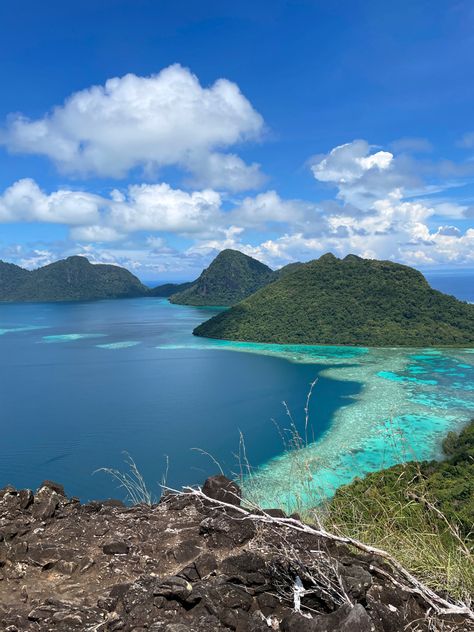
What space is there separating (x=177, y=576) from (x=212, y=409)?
46995 mm

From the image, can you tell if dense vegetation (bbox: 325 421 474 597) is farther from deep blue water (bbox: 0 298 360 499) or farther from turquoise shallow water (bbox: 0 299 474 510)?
deep blue water (bbox: 0 298 360 499)

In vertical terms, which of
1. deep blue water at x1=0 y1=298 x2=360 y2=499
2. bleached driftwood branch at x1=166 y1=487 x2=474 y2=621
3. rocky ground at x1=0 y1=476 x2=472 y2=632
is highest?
bleached driftwood branch at x1=166 y1=487 x2=474 y2=621

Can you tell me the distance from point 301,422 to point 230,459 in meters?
11.4

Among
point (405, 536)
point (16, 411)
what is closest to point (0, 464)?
point (16, 411)

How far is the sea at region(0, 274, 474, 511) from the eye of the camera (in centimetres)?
3312

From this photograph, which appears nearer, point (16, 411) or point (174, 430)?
point (174, 430)

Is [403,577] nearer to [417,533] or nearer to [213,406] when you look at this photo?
[417,533]

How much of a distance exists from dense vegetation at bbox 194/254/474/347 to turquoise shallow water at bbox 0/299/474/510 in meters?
6.42

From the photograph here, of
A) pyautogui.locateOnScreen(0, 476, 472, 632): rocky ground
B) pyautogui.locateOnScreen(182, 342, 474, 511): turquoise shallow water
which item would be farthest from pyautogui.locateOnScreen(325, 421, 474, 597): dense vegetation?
pyautogui.locateOnScreen(182, 342, 474, 511): turquoise shallow water

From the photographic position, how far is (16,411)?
48.4 m

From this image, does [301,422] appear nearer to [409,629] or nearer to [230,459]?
[230,459]

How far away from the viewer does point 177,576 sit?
317 cm

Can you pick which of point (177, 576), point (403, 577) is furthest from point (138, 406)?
point (403, 577)

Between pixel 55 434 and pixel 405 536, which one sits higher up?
pixel 405 536
